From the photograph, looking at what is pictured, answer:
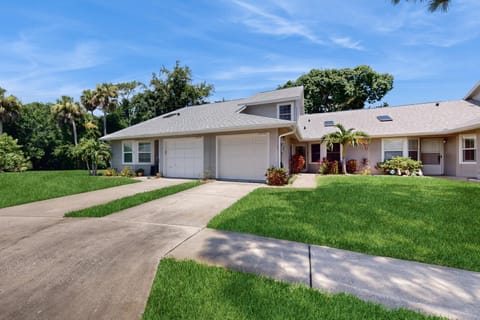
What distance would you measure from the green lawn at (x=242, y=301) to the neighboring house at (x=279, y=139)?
319 inches

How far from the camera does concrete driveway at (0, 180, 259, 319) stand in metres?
2.23

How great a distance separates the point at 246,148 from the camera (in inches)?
449

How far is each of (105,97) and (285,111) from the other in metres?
24.3

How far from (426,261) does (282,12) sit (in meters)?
9.31

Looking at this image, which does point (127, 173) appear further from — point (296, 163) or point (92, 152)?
point (296, 163)

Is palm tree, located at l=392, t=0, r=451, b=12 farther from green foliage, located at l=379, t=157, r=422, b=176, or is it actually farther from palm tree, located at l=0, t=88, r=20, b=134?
palm tree, located at l=0, t=88, r=20, b=134

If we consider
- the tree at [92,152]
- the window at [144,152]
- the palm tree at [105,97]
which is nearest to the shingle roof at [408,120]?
the window at [144,152]

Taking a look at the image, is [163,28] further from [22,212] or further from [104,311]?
[104,311]

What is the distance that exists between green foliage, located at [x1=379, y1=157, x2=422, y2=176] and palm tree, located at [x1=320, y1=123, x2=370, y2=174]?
1.97 metres

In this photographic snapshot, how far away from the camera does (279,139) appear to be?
10.7 meters

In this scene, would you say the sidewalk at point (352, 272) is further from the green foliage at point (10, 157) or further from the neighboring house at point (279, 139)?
the green foliage at point (10, 157)

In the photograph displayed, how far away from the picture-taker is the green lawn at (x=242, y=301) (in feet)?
6.71

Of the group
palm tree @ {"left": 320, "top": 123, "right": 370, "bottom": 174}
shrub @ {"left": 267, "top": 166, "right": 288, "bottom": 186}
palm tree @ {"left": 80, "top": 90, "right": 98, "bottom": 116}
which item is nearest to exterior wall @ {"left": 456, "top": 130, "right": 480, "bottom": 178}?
palm tree @ {"left": 320, "top": 123, "right": 370, "bottom": 174}

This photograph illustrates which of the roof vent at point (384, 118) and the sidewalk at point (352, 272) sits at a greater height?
the roof vent at point (384, 118)
